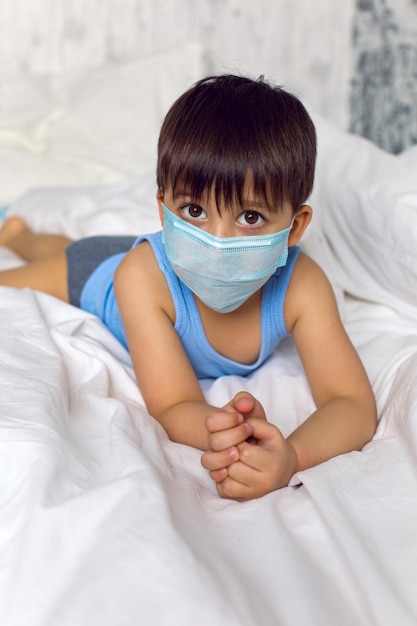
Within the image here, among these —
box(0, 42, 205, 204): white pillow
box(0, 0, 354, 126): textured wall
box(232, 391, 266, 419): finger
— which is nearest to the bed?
box(232, 391, 266, 419): finger

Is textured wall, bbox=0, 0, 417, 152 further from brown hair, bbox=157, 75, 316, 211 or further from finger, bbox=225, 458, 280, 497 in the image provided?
finger, bbox=225, 458, 280, 497

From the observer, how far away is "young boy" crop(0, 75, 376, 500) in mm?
996

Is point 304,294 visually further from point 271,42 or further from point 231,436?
point 271,42

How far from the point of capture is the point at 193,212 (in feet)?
3.59

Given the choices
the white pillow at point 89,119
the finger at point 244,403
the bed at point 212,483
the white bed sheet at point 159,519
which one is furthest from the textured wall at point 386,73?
the finger at point 244,403

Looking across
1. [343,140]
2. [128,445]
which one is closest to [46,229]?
[343,140]

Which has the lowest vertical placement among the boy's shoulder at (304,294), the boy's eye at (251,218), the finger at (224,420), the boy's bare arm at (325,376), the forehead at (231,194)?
the boy's bare arm at (325,376)

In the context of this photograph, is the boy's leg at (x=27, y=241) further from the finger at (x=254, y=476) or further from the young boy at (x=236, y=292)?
the finger at (x=254, y=476)

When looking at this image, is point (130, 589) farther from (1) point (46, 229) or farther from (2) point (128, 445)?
(1) point (46, 229)

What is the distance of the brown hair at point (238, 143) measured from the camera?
41.8 inches

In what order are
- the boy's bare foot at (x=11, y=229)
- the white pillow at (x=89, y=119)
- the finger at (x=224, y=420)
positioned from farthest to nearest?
the white pillow at (x=89, y=119)
the boy's bare foot at (x=11, y=229)
the finger at (x=224, y=420)

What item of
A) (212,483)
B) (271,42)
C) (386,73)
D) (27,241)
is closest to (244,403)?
(212,483)

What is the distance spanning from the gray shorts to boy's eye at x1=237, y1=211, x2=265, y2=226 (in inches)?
19.0

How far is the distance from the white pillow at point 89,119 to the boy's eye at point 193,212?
1.10 metres
